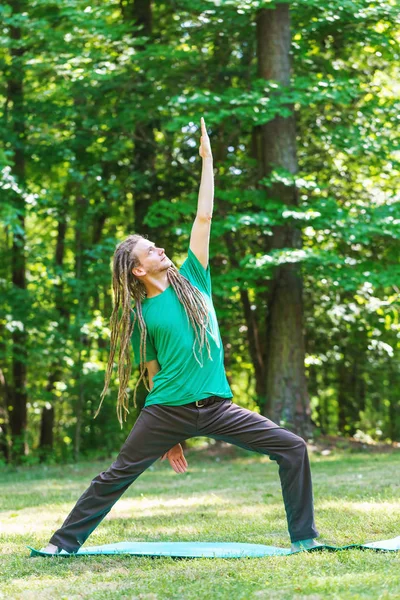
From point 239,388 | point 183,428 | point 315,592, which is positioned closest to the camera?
point 315,592

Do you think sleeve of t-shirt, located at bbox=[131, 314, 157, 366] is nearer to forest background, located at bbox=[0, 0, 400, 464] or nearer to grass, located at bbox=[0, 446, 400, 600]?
grass, located at bbox=[0, 446, 400, 600]

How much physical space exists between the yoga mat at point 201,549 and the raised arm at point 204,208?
1763 mm

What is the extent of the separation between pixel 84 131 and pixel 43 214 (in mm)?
1512

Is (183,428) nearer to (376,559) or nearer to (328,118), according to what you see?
(376,559)

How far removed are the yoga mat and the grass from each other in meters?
0.08

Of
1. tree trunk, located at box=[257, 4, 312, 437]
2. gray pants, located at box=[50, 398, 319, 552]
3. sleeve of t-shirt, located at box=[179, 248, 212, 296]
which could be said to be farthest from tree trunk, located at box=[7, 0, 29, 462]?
gray pants, located at box=[50, 398, 319, 552]

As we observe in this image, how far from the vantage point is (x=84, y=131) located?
46.5 feet

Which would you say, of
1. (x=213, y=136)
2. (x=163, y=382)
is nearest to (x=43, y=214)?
(x=213, y=136)

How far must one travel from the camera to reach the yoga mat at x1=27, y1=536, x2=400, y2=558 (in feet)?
16.5

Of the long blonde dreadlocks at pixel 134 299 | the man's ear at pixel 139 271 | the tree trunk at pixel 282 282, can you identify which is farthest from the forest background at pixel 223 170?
the man's ear at pixel 139 271

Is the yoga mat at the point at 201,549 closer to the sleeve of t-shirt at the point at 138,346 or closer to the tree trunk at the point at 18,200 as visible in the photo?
the sleeve of t-shirt at the point at 138,346

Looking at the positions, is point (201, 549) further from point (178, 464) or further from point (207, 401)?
point (207, 401)

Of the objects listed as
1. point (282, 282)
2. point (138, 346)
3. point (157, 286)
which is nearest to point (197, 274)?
point (157, 286)

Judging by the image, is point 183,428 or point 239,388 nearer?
point 183,428
